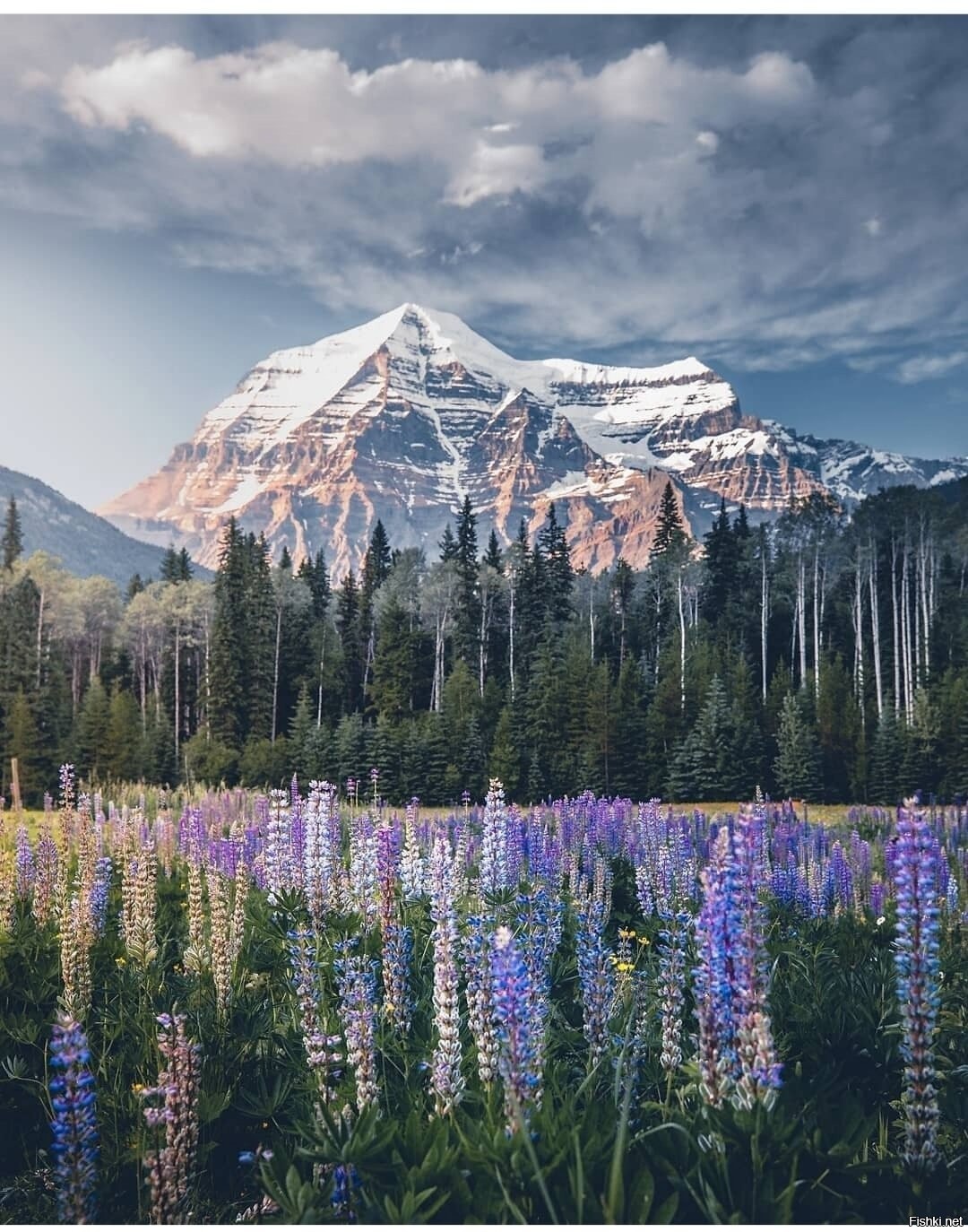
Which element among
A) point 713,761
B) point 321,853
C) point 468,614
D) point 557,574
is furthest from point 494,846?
point 557,574

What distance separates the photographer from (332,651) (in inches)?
2224

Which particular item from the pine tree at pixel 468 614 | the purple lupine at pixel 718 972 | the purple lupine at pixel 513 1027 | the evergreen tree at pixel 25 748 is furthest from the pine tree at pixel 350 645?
the purple lupine at pixel 718 972

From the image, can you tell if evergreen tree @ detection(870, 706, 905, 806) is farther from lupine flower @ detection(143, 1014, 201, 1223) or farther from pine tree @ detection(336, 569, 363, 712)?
lupine flower @ detection(143, 1014, 201, 1223)

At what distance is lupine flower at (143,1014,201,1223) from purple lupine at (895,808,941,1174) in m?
2.28

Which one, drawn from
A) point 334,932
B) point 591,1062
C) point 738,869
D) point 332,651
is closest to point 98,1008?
point 334,932

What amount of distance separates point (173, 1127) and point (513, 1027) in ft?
4.54

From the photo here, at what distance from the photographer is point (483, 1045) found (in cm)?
299

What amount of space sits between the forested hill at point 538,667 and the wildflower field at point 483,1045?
104 feet

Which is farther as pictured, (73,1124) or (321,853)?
(321,853)

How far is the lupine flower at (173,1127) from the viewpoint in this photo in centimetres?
270

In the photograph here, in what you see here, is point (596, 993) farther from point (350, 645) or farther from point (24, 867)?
point (350, 645)

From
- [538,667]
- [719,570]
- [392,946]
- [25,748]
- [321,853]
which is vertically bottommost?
[25,748]

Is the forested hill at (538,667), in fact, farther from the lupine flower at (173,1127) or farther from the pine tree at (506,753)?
the lupine flower at (173,1127)

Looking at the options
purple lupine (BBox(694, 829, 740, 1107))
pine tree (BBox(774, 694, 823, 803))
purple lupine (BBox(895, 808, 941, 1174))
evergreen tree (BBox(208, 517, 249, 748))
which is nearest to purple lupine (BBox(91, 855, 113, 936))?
purple lupine (BBox(694, 829, 740, 1107))
